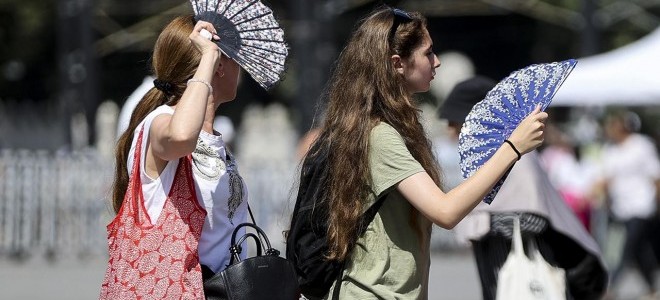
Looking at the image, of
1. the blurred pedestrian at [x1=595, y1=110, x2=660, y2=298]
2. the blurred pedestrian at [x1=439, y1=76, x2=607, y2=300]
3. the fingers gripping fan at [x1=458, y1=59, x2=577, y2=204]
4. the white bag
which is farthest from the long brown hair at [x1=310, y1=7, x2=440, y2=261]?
the blurred pedestrian at [x1=595, y1=110, x2=660, y2=298]

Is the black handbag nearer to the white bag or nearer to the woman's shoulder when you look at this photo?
the woman's shoulder

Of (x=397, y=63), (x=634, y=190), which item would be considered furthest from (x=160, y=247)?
(x=634, y=190)

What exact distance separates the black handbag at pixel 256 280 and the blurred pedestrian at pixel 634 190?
29.3 ft

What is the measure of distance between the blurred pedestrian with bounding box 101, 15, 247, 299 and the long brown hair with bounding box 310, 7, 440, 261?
1.00 feet

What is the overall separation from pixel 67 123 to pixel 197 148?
14.6m

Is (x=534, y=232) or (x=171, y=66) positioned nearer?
(x=171, y=66)

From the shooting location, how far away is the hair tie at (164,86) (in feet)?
11.5

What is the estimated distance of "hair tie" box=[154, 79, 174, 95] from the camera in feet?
11.5

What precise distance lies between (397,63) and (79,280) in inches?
379

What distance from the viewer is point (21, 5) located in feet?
86.8

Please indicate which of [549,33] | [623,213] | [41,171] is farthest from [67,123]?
[549,33]

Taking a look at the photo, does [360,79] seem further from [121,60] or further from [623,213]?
[121,60]

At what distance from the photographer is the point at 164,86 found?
3.50m

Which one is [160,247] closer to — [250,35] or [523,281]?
[250,35]
